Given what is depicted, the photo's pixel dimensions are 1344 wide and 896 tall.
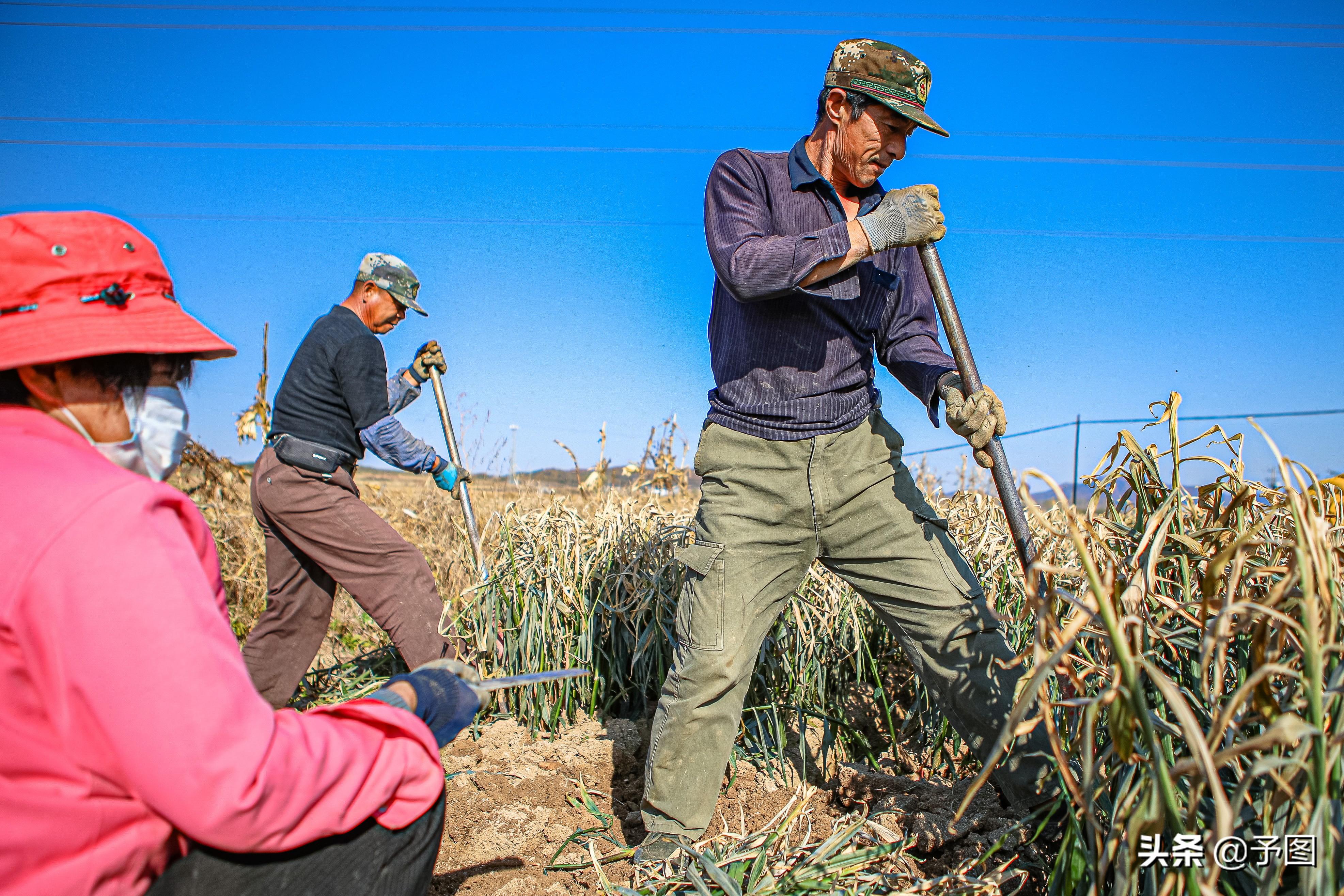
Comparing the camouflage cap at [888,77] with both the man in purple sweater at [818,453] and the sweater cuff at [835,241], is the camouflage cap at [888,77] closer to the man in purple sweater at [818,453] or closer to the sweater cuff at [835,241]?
the man in purple sweater at [818,453]

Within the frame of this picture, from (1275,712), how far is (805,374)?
4.14 feet

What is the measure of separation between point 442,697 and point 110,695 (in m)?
0.52

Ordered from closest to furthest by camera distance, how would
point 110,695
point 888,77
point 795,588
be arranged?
point 110,695, point 888,77, point 795,588

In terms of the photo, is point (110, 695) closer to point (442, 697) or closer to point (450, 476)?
point (442, 697)

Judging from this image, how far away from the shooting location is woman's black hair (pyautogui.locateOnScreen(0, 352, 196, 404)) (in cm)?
104

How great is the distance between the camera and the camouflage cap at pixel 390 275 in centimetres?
365

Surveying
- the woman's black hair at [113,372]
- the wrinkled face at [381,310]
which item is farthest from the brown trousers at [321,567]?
the woman's black hair at [113,372]

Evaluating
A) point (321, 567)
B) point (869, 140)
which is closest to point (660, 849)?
point (869, 140)

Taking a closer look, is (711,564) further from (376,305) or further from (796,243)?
(376,305)

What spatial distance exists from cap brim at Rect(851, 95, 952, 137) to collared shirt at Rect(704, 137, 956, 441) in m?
0.24

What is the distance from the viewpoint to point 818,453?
217 centimetres

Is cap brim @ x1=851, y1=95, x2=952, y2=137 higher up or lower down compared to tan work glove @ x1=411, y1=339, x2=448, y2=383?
higher up

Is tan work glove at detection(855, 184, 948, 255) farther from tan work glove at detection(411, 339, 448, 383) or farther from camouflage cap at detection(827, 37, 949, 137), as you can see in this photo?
tan work glove at detection(411, 339, 448, 383)

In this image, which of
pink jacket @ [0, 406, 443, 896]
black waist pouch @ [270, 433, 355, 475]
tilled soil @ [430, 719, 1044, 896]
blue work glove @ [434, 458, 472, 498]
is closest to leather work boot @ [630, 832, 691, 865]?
tilled soil @ [430, 719, 1044, 896]
